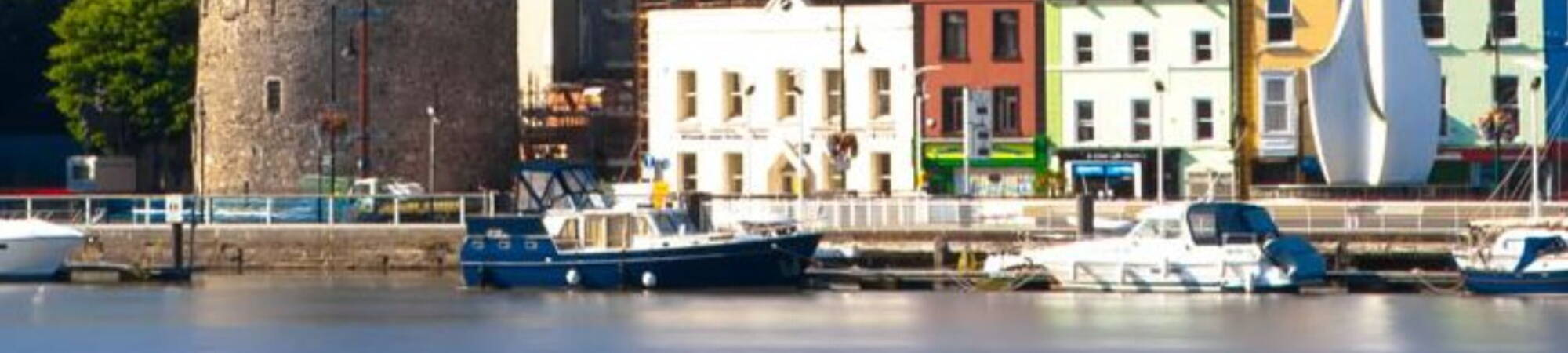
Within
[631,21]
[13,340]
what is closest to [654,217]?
[13,340]

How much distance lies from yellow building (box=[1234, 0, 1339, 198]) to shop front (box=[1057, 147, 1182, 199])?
134 cm

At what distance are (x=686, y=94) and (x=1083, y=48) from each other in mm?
8692

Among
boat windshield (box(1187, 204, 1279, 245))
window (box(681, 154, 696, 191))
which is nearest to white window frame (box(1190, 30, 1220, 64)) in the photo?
window (box(681, 154, 696, 191))

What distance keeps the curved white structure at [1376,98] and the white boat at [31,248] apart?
19301mm

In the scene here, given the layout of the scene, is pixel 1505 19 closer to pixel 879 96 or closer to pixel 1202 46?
pixel 1202 46

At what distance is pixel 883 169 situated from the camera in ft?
300

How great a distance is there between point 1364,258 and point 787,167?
1822cm

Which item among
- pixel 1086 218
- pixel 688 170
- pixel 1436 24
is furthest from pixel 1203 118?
pixel 1086 218

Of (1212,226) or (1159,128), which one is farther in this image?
(1159,128)

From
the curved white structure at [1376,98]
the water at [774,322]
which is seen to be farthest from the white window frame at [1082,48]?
the water at [774,322]

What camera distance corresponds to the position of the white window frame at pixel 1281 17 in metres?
86.7

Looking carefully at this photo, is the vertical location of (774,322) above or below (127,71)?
below

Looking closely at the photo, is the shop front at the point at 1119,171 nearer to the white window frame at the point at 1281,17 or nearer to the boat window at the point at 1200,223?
the white window frame at the point at 1281,17

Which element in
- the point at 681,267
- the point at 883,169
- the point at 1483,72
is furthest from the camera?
the point at 883,169
